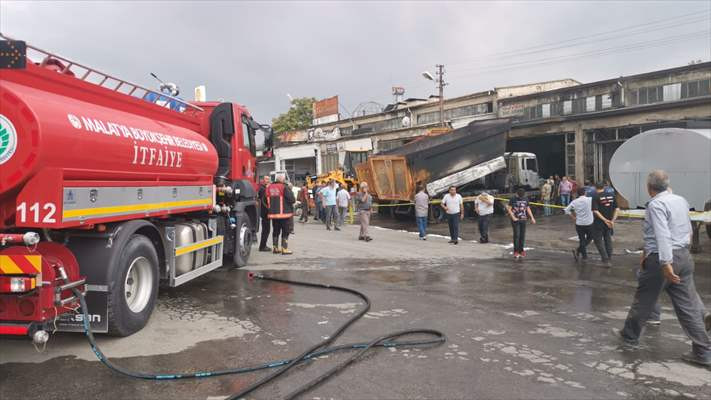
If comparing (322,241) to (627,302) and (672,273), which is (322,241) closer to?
(627,302)

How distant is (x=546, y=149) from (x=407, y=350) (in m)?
30.8

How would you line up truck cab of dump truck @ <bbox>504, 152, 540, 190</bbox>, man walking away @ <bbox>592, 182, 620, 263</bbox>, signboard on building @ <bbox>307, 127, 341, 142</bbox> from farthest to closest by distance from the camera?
signboard on building @ <bbox>307, 127, 341, 142</bbox>
truck cab of dump truck @ <bbox>504, 152, 540, 190</bbox>
man walking away @ <bbox>592, 182, 620, 263</bbox>

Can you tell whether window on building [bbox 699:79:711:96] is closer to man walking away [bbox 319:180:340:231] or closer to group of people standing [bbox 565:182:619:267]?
group of people standing [bbox 565:182:619:267]

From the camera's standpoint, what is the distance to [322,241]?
45.4 ft

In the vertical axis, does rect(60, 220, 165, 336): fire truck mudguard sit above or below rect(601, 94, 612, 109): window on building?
below

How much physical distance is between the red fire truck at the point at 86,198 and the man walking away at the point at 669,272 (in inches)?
198

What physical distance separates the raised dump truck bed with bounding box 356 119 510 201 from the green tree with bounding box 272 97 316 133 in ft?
144

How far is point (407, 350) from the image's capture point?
192 inches

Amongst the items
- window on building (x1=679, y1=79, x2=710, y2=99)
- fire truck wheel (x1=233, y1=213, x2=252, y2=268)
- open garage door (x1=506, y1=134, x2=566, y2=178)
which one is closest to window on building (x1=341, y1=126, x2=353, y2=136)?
open garage door (x1=506, y1=134, x2=566, y2=178)

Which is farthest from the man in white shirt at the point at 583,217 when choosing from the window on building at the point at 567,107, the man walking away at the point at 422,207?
the window on building at the point at 567,107

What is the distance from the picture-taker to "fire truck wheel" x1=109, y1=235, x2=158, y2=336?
496cm

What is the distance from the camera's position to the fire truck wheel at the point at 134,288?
4.96m

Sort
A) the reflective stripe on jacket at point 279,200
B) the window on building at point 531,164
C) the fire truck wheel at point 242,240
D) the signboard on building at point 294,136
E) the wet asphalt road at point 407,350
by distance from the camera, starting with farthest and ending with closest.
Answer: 1. the signboard on building at point 294,136
2. the window on building at point 531,164
3. the reflective stripe on jacket at point 279,200
4. the fire truck wheel at point 242,240
5. the wet asphalt road at point 407,350

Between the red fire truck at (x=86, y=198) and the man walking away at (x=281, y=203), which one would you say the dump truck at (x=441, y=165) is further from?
the red fire truck at (x=86, y=198)
